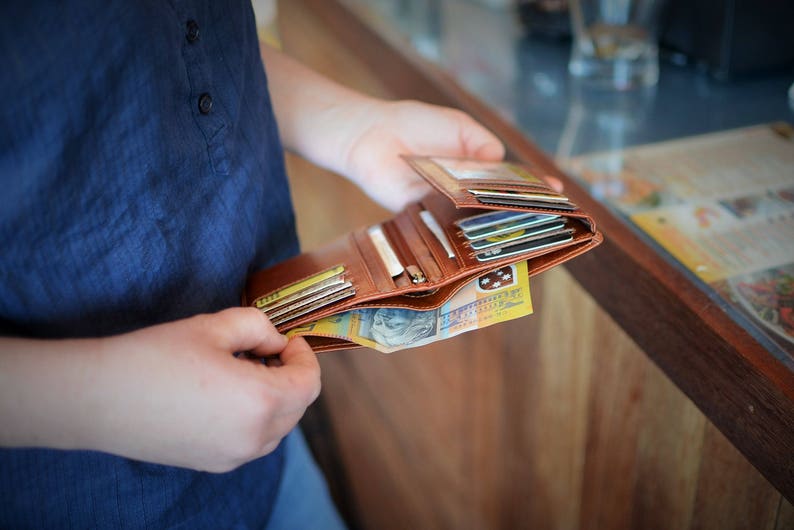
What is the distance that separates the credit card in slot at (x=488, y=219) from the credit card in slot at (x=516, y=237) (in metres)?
0.02

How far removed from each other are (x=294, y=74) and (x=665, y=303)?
1.78ft

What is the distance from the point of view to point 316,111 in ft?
2.99

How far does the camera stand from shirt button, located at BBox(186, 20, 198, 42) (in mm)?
645

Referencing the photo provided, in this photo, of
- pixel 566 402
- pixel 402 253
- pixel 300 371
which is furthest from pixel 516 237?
pixel 566 402

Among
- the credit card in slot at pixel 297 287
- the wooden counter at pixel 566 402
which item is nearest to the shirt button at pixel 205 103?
the credit card in slot at pixel 297 287

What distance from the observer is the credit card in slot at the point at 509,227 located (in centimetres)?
70

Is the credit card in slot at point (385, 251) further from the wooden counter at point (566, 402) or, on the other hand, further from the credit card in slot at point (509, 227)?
the wooden counter at point (566, 402)

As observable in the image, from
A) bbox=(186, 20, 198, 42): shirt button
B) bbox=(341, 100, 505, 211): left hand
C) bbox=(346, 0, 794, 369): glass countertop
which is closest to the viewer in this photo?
bbox=(186, 20, 198, 42): shirt button

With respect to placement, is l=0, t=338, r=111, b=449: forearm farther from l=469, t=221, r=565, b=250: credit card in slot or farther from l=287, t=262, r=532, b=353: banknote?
l=469, t=221, r=565, b=250: credit card in slot

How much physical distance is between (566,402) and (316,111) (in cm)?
59

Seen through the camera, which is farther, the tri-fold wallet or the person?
the tri-fold wallet

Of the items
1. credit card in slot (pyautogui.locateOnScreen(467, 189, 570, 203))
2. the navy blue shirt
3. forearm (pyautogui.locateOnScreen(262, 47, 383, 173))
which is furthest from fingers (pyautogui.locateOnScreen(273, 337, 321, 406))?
forearm (pyautogui.locateOnScreen(262, 47, 383, 173))

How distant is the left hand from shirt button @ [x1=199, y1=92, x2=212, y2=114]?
25 cm

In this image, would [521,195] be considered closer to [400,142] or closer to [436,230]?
[436,230]
